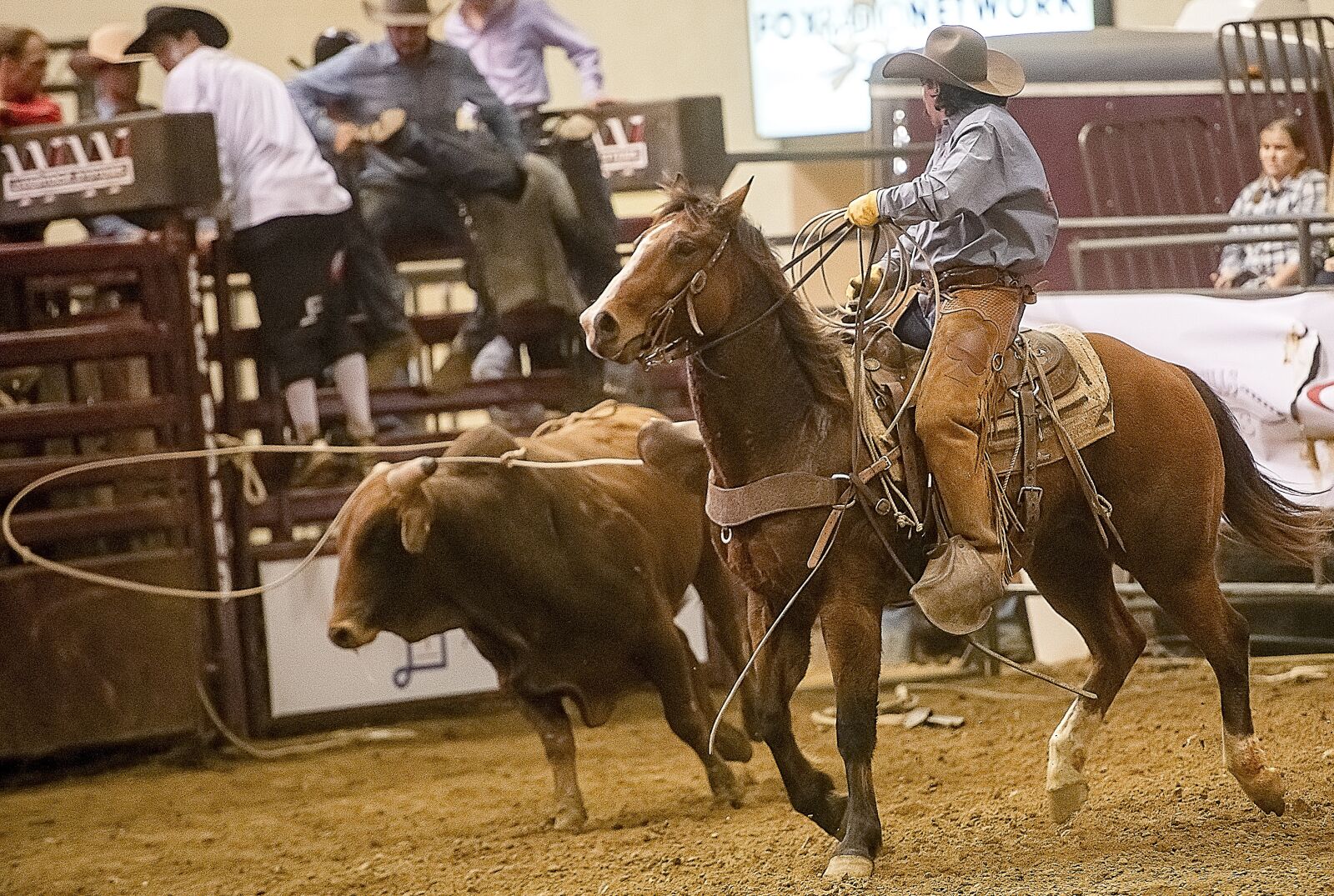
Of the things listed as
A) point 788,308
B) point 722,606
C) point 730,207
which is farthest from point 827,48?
point 730,207

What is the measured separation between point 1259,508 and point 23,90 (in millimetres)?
5399

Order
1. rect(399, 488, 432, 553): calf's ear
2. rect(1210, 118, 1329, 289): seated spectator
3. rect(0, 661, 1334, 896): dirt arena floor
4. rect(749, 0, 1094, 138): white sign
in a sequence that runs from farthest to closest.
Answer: rect(749, 0, 1094, 138): white sign
rect(1210, 118, 1329, 289): seated spectator
rect(399, 488, 432, 553): calf's ear
rect(0, 661, 1334, 896): dirt arena floor

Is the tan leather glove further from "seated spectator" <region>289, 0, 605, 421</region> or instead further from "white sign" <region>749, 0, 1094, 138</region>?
"white sign" <region>749, 0, 1094, 138</region>

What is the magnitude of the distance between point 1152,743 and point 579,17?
853 cm

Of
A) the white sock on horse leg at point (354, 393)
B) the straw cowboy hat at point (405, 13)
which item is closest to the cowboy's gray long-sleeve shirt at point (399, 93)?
the straw cowboy hat at point (405, 13)

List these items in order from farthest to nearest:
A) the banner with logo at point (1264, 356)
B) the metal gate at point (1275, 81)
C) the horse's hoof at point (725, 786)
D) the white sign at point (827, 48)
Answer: the white sign at point (827, 48) < the metal gate at point (1275, 81) < the banner with logo at point (1264, 356) < the horse's hoof at point (725, 786)

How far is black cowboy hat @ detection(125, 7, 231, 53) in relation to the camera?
23.1ft

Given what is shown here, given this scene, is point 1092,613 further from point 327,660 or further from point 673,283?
point 327,660

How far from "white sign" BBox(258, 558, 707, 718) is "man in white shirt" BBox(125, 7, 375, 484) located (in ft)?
1.94

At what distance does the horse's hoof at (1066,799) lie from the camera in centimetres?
483

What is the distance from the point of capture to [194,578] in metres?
7.20

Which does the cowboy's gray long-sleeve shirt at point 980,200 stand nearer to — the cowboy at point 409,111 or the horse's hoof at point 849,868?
the horse's hoof at point 849,868

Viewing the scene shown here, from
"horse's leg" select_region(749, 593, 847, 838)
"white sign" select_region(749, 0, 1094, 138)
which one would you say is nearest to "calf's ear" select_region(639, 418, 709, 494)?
"horse's leg" select_region(749, 593, 847, 838)

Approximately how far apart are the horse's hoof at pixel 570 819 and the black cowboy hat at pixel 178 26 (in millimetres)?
3737
